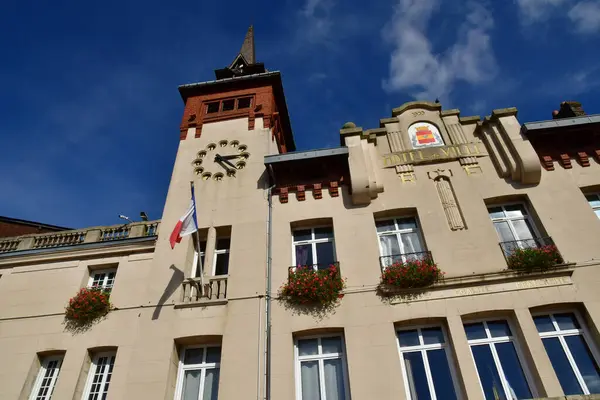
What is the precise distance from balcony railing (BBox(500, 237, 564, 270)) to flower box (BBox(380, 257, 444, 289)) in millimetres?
1962

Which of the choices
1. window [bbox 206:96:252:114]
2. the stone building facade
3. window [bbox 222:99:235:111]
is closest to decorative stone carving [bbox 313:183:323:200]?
the stone building facade

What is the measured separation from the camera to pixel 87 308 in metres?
Result: 12.6

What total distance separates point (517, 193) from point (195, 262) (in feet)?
33.8

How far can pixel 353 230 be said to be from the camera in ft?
42.9

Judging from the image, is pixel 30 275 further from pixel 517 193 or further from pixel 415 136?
pixel 517 193

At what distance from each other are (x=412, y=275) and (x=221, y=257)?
5990mm

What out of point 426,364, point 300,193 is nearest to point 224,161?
point 300,193

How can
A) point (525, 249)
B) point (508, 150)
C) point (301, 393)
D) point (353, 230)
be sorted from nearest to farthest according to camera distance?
point (301, 393) < point (525, 249) < point (353, 230) < point (508, 150)

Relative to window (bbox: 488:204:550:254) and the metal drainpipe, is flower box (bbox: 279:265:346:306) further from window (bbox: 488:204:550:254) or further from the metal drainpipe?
window (bbox: 488:204:550:254)

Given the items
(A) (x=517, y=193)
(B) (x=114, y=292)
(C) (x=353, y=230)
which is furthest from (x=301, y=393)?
(A) (x=517, y=193)

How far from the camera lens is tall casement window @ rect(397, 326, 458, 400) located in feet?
32.4

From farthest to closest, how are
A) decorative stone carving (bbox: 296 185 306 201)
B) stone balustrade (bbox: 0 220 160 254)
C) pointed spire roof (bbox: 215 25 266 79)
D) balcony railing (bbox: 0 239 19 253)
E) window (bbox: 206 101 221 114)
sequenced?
pointed spire roof (bbox: 215 25 266 79), window (bbox: 206 101 221 114), balcony railing (bbox: 0 239 19 253), stone balustrade (bbox: 0 220 160 254), decorative stone carving (bbox: 296 185 306 201)

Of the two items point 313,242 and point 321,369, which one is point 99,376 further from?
point 313,242

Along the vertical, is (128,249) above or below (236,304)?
above
